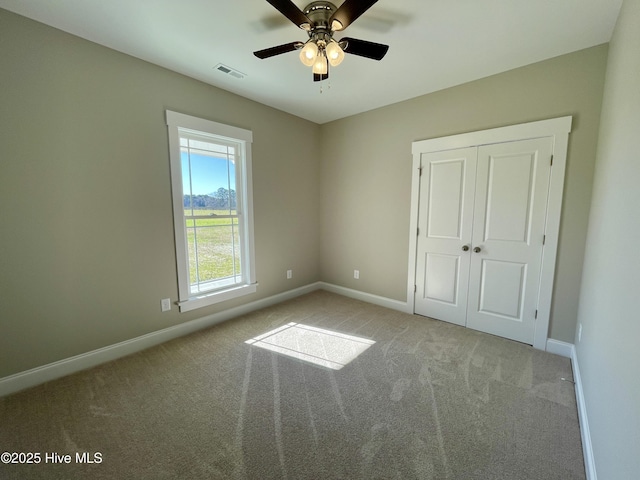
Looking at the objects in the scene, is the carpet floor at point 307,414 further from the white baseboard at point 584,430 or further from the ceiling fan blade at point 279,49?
the ceiling fan blade at point 279,49

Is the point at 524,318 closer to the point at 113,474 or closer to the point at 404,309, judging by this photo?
the point at 404,309

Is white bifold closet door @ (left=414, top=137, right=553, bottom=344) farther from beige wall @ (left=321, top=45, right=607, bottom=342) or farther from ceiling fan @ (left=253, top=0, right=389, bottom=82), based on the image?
ceiling fan @ (left=253, top=0, right=389, bottom=82)

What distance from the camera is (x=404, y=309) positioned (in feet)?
11.1

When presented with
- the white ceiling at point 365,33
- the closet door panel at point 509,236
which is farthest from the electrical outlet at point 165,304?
the closet door panel at point 509,236

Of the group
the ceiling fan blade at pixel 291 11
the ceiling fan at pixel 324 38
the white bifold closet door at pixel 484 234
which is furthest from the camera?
the white bifold closet door at pixel 484 234

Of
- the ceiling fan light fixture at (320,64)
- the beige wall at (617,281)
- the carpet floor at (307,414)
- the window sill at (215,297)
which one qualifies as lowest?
the carpet floor at (307,414)

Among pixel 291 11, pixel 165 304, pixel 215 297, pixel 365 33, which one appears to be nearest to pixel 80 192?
pixel 165 304

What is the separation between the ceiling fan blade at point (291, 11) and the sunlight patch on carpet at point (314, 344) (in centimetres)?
255

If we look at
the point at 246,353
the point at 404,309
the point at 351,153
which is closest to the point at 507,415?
the point at 404,309

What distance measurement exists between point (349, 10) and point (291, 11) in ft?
1.13

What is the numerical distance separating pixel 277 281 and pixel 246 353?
1.37 m

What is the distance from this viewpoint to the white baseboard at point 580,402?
129 cm

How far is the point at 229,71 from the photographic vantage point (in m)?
2.49

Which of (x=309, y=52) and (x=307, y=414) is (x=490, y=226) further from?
(x=307, y=414)
